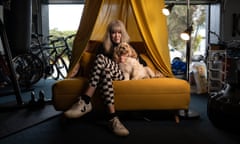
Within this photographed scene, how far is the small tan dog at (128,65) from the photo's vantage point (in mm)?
2961

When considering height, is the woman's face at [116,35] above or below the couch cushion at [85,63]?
above

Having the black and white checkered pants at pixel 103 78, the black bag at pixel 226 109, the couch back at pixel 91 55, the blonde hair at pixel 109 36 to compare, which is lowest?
the black bag at pixel 226 109

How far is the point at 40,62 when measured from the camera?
4723mm

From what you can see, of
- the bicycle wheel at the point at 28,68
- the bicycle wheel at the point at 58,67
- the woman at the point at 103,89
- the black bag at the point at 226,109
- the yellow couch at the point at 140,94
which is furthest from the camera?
the bicycle wheel at the point at 58,67

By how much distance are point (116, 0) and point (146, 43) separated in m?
0.79

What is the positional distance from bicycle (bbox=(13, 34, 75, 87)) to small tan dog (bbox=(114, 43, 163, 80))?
207 centimetres

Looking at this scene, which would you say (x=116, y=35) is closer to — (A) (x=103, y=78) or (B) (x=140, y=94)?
(A) (x=103, y=78)

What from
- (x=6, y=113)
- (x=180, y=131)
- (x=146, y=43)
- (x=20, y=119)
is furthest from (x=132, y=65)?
(x=6, y=113)

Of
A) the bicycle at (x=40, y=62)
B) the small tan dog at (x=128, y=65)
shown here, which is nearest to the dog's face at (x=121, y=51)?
the small tan dog at (x=128, y=65)

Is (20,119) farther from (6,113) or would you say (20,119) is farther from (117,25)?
(117,25)

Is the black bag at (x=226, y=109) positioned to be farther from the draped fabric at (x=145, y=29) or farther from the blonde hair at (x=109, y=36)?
the blonde hair at (x=109, y=36)

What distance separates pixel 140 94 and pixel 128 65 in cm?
36

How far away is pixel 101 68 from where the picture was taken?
2.73 m

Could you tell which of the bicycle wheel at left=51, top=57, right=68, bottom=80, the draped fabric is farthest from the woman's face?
the bicycle wheel at left=51, top=57, right=68, bottom=80
